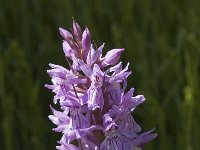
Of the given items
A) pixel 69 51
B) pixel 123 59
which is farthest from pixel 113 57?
pixel 123 59

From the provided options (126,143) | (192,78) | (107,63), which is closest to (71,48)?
(107,63)

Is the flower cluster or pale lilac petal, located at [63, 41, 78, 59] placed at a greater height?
pale lilac petal, located at [63, 41, 78, 59]

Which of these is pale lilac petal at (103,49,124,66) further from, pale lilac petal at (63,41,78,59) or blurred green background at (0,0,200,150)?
blurred green background at (0,0,200,150)

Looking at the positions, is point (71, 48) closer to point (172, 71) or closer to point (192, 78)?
point (192, 78)

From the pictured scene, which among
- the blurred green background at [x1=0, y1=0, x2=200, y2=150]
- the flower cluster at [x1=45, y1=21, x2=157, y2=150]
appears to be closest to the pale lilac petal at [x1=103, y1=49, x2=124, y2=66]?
the flower cluster at [x1=45, y1=21, x2=157, y2=150]

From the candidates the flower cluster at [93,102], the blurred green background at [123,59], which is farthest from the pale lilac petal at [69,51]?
the blurred green background at [123,59]

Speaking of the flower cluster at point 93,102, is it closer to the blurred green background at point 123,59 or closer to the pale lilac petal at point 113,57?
the pale lilac petal at point 113,57

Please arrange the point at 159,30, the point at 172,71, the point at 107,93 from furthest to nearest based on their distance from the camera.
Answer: the point at 159,30
the point at 172,71
the point at 107,93
